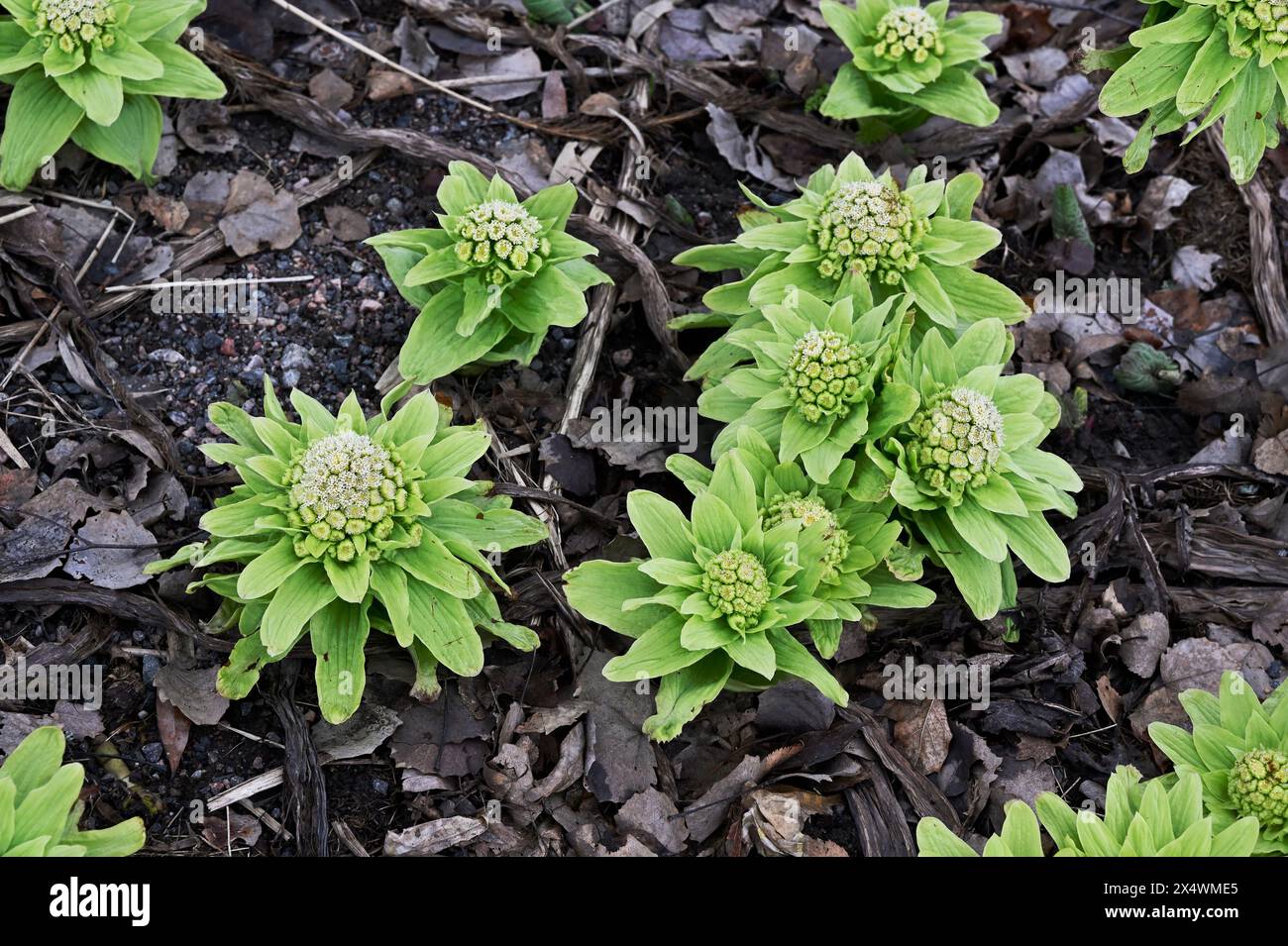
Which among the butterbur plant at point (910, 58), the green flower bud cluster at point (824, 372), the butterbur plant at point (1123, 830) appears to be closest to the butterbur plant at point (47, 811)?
the butterbur plant at point (1123, 830)

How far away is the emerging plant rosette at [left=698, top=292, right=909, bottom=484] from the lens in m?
5.03

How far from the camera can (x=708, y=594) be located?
4758mm

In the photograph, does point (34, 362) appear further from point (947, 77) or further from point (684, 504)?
point (947, 77)

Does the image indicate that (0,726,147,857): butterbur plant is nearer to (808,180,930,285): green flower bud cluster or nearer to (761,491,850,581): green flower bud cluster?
(761,491,850,581): green flower bud cluster

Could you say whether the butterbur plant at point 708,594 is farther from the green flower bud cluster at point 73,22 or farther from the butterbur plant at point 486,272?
the green flower bud cluster at point 73,22

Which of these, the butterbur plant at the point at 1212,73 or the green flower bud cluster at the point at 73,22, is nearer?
the butterbur plant at the point at 1212,73

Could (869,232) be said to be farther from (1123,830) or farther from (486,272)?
(1123,830)

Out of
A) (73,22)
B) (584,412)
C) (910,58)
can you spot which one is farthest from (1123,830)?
(73,22)

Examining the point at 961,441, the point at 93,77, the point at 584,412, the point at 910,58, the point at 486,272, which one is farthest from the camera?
the point at 910,58

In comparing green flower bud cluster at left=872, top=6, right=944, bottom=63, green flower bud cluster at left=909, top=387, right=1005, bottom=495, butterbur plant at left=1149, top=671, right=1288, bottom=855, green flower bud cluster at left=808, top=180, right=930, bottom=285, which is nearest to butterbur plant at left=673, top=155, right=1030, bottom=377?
green flower bud cluster at left=808, top=180, right=930, bottom=285

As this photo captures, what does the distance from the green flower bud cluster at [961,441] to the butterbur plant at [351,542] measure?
69.4 inches

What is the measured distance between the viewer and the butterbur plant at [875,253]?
5.41m

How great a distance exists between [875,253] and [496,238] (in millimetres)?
1772

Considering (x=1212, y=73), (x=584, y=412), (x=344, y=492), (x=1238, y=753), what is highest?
(x=1212, y=73)
